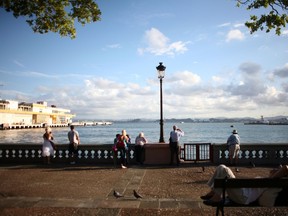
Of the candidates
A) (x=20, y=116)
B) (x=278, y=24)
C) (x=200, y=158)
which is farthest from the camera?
(x=20, y=116)

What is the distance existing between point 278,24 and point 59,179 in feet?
33.2

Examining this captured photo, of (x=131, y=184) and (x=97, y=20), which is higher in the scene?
(x=97, y=20)

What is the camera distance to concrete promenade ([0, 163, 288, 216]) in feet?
23.9

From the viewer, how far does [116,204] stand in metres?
7.77

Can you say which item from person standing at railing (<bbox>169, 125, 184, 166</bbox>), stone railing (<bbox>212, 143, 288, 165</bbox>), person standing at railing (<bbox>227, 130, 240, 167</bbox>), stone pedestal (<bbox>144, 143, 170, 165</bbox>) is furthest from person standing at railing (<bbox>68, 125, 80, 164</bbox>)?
person standing at railing (<bbox>227, 130, 240, 167</bbox>)

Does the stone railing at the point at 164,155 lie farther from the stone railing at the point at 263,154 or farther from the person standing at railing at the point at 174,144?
the person standing at railing at the point at 174,144

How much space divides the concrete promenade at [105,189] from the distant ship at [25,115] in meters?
107

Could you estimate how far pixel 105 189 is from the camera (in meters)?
9.67

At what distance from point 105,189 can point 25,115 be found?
13154 cm

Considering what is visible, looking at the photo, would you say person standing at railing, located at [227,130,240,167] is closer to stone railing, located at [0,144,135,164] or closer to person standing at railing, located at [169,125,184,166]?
person standing at railing, located at [169,125,184,166]

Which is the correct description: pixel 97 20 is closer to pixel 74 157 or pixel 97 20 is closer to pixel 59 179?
pixel 59 179

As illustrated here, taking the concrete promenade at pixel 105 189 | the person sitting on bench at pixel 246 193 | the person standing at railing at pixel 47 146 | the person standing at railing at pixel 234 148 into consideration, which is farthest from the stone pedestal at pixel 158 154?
Answer: the person sitting on bench at pixel 246 193

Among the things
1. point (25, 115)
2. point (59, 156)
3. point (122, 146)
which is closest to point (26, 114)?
point (25, 115)

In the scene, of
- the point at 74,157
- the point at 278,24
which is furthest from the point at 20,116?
the point at 278,24
